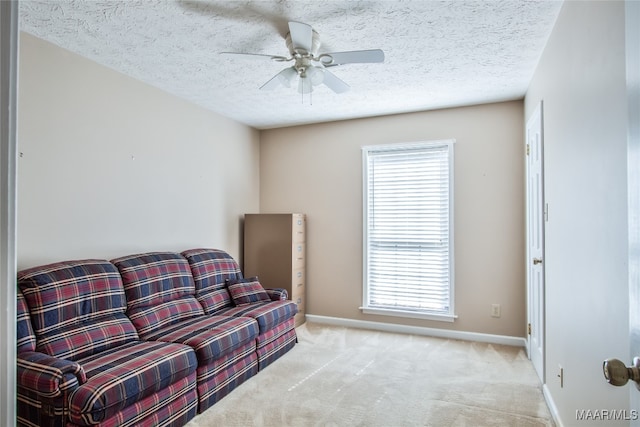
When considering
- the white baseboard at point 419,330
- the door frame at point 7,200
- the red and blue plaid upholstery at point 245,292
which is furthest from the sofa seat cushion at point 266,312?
the door frame at point 7,200

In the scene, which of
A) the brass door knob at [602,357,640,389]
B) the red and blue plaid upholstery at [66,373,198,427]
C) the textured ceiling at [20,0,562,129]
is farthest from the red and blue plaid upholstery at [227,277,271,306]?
the brass door knob at [602,357,640,389]

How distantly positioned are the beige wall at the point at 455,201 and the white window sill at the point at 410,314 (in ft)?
→ 0.18

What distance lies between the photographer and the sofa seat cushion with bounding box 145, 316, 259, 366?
261cm

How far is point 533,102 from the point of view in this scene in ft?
10.7

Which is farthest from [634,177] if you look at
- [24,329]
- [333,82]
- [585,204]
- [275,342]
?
[275,342]

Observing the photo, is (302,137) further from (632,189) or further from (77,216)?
(632,189)

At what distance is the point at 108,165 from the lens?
3.12 metres

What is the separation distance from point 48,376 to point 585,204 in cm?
272

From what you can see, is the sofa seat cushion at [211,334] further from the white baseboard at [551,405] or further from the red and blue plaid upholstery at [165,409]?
the white baseboard at [551,405]

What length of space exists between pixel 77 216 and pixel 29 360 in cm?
118

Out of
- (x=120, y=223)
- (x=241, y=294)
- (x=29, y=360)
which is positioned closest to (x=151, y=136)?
(x=120, y=223)

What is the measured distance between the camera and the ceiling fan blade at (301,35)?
2.16 m

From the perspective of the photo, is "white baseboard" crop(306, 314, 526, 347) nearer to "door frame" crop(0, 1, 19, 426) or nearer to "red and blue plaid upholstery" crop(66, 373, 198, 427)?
"red and blue plaid upholstery" crop(66, 373, 198, 427)

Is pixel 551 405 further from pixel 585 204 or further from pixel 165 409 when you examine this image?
pixel 165 409
